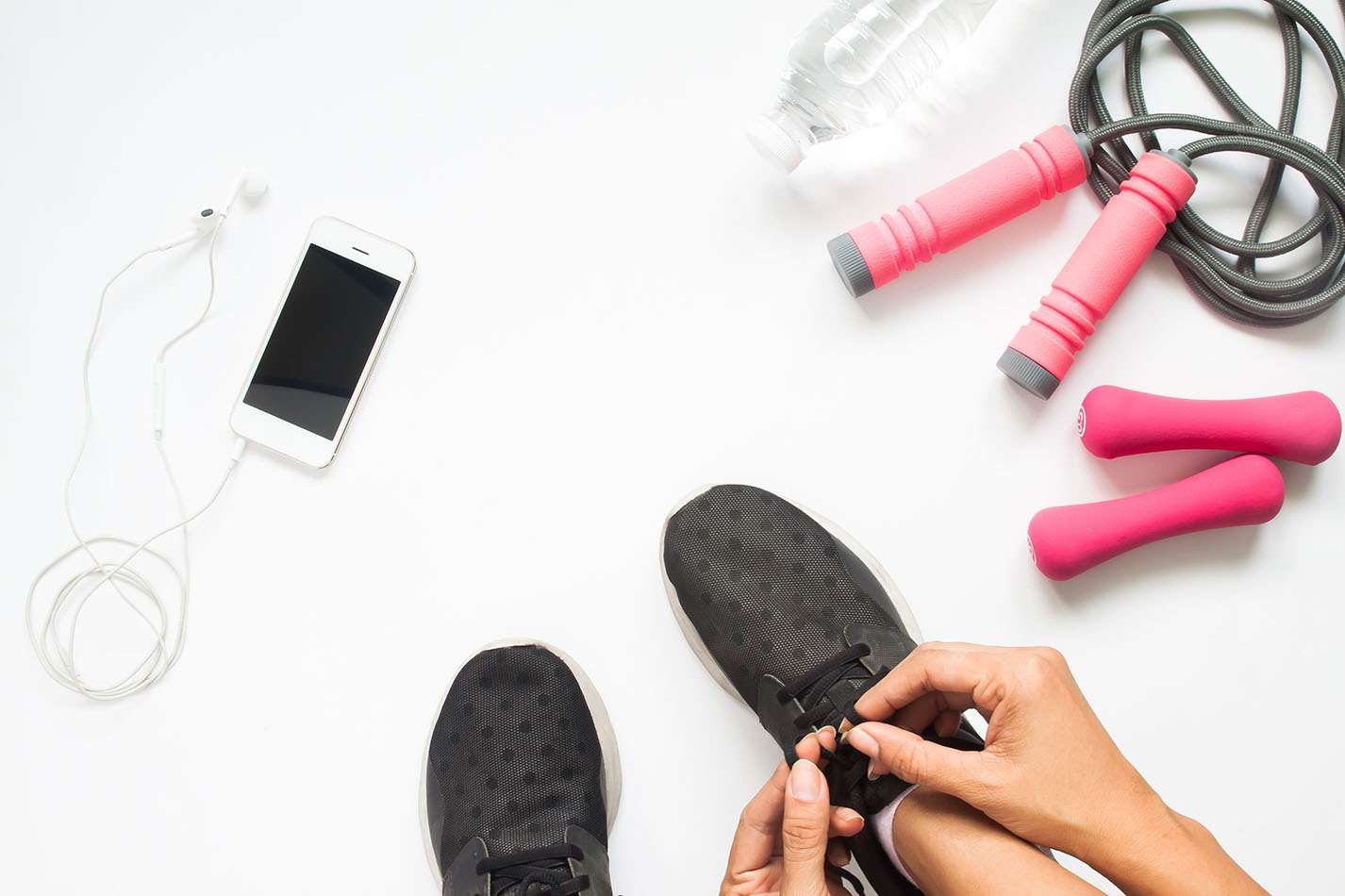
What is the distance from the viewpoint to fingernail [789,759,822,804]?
69 centimetres

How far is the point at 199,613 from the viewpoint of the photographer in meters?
0.98

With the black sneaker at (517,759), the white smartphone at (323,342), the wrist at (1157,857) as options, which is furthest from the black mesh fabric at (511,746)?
the wrist at (1157,857)

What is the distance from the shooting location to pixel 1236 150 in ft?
3.00

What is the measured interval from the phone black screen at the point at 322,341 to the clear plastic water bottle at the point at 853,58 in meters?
0.42

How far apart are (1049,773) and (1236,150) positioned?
24.4 inches

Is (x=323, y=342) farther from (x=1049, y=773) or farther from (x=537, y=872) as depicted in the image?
(x=1049, y=773)

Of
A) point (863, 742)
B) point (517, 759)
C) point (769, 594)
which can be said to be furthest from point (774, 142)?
point (517, 759)

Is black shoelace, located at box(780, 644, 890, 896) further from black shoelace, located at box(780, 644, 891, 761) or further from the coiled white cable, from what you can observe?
the coiled white cable

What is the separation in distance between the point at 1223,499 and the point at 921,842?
17.3 inches

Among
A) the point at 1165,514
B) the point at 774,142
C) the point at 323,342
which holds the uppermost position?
the point at 774,142

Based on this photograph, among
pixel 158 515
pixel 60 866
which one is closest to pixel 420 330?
pixel 158 515

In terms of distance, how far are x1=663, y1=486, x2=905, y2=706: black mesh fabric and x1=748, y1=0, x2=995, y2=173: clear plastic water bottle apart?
0.34 metres

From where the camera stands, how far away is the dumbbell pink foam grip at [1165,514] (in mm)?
887

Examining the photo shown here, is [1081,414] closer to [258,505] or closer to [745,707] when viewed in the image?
[745,707]
